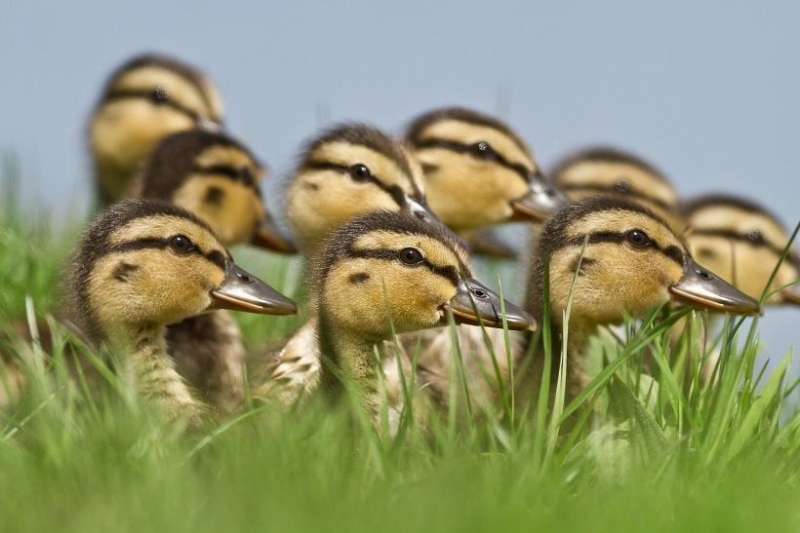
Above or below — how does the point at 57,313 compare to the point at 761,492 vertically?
below

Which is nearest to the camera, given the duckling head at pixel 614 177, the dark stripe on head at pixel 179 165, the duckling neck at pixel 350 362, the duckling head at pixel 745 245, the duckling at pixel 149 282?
the duckling neck at pixel 350 362

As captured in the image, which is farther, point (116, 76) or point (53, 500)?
point (116, 76)

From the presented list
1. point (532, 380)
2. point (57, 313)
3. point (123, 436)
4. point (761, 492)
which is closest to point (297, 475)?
point (123, 436)

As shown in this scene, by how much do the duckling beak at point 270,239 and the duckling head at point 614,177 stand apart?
4.79 ft

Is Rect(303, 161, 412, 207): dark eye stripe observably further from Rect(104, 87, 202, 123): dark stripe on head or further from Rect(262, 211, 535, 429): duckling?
Rect(104, 87, 202, 123): dark stripe on head

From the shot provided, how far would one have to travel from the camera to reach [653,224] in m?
4.99

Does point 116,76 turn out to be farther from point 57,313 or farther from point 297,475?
point 297,475

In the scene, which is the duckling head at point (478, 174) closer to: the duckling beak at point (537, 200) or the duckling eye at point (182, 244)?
the duckling beak at point (537, 200)

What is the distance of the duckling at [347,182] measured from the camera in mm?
5977

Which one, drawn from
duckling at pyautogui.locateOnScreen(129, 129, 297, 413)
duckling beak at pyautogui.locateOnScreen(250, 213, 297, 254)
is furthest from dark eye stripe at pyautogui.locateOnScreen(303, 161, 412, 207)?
duckling beak at pyautogui.locateOnScreen(250, 213, 297, 254)

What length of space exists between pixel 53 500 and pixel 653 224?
7.73 ft

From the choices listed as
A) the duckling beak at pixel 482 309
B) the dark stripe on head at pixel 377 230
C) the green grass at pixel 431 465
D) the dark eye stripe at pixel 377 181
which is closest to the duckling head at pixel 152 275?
the dark stripe on head at pixel 377 230

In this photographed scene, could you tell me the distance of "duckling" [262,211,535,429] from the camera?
452 cm

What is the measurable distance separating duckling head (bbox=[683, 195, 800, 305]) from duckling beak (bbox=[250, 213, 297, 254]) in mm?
1969
